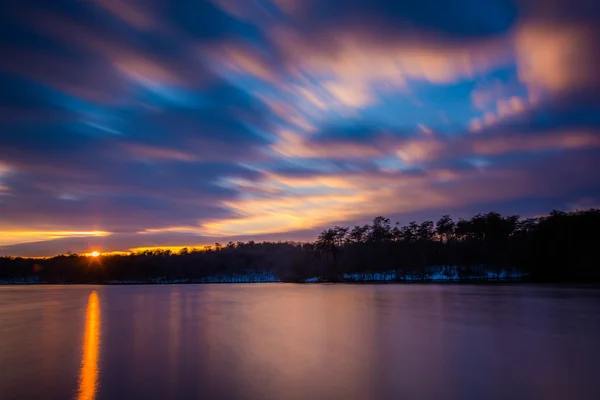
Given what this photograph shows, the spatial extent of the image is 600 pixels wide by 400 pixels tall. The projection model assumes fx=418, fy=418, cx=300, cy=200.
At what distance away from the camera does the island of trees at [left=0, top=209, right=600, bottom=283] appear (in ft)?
230

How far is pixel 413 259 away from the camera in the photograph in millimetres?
95062

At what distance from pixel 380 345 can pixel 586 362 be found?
5888 millimetres

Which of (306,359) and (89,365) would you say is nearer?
(89,365)

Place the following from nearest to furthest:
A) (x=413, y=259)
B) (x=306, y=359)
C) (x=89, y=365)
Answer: (x=89, y=365), (x=306, y=359), (x=413, y=259)

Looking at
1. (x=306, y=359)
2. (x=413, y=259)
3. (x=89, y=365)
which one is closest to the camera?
(x=89, y=365)

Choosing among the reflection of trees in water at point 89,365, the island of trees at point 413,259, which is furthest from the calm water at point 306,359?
the island of trees at point 413,259

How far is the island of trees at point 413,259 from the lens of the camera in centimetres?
7012

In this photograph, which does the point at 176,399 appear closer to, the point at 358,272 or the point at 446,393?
the point at 446,393

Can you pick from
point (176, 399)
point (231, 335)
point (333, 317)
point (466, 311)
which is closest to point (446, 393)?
point (176, 399)

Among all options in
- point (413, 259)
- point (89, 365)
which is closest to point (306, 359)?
point (89, 365)

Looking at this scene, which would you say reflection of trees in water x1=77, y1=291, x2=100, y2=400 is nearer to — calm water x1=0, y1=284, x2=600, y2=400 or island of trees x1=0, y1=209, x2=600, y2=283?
calm water x1=0, y1=284, x2=600, y2=400

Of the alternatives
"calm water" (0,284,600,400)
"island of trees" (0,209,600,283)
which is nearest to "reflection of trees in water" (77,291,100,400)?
"calm water" (0,284,600,400)

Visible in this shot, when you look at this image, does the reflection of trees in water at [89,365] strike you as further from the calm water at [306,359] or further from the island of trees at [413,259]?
the island of trees at [413,259]

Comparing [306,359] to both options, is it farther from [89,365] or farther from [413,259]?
[413,259]
